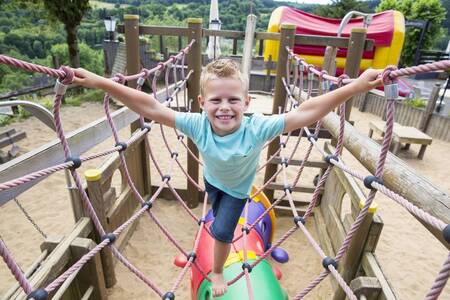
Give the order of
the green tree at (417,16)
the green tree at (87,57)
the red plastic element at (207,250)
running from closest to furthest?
the red plastic element at (207,250), the green tree at (417,16), the green tree at (87,57)

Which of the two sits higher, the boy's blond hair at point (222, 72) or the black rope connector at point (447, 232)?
the boy's blond hair at point (222, 72)

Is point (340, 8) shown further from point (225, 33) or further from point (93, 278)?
point (93, 278)

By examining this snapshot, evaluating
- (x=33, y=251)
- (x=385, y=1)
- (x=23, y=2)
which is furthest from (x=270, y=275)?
(x=385, y=1)

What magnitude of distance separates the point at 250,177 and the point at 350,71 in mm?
1864

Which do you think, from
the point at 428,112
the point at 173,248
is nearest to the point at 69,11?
the point at 173,248

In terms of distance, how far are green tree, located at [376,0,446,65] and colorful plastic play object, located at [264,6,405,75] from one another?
244 inches

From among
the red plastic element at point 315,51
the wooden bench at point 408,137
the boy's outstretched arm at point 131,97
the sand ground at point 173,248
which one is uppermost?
the boy's outstretched arm at point 131,97

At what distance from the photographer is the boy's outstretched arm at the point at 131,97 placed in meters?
0.98

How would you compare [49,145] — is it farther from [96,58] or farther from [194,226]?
[96,58]

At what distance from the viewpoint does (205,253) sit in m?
2.00

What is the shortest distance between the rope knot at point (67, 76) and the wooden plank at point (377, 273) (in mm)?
1508

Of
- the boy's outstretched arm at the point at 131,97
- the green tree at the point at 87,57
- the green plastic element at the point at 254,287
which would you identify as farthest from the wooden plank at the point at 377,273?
the green tree at the point at 87,57

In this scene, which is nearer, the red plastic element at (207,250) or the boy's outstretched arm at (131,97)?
the boy's outstretched arm at (131,97)

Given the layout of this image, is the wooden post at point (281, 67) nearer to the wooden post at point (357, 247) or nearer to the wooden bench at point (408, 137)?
the wooden post at point (357, 247)
